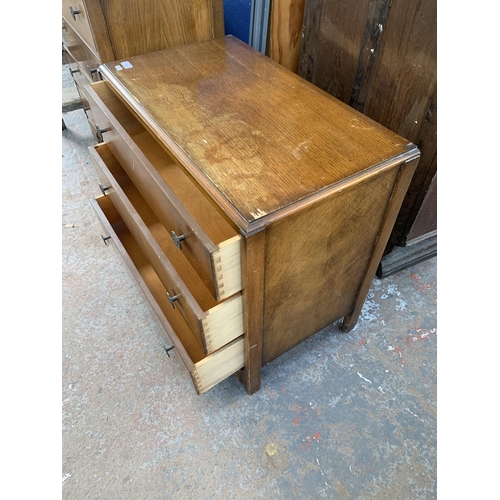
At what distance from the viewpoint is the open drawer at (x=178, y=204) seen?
676 mm

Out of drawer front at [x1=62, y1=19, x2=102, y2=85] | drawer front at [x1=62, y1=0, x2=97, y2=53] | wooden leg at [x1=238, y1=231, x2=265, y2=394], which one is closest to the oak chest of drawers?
wooden leg at [x1=238, y1=231, x2=265, y2=394]

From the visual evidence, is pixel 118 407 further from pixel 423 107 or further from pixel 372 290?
pixel 423 107

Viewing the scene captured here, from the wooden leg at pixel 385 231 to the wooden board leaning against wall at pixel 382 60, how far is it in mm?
305

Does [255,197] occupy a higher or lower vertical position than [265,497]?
higher

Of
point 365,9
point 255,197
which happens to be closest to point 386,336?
point 255,197

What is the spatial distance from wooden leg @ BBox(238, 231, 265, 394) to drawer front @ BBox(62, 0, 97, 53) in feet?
2.73

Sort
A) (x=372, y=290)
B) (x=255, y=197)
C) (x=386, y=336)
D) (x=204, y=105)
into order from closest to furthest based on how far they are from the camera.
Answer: (x=255, y=197) < (x=204, y=105) < (x=386, y=336) < (x=372, y=290)

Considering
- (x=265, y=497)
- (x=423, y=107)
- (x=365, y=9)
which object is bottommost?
(x=265, y=497)

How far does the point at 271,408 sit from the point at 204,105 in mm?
830

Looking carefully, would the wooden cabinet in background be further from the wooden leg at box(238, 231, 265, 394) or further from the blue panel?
the wooden leg at box(238, 231, 265, 394)

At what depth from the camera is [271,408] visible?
1090 millimetres

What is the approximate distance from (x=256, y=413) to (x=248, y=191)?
0.70m

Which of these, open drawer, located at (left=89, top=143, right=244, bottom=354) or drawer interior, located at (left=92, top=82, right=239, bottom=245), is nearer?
open drawer, located at (left=89, top=143, right=244, bottom=354)

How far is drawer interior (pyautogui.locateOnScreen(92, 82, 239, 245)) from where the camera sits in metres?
0.93
